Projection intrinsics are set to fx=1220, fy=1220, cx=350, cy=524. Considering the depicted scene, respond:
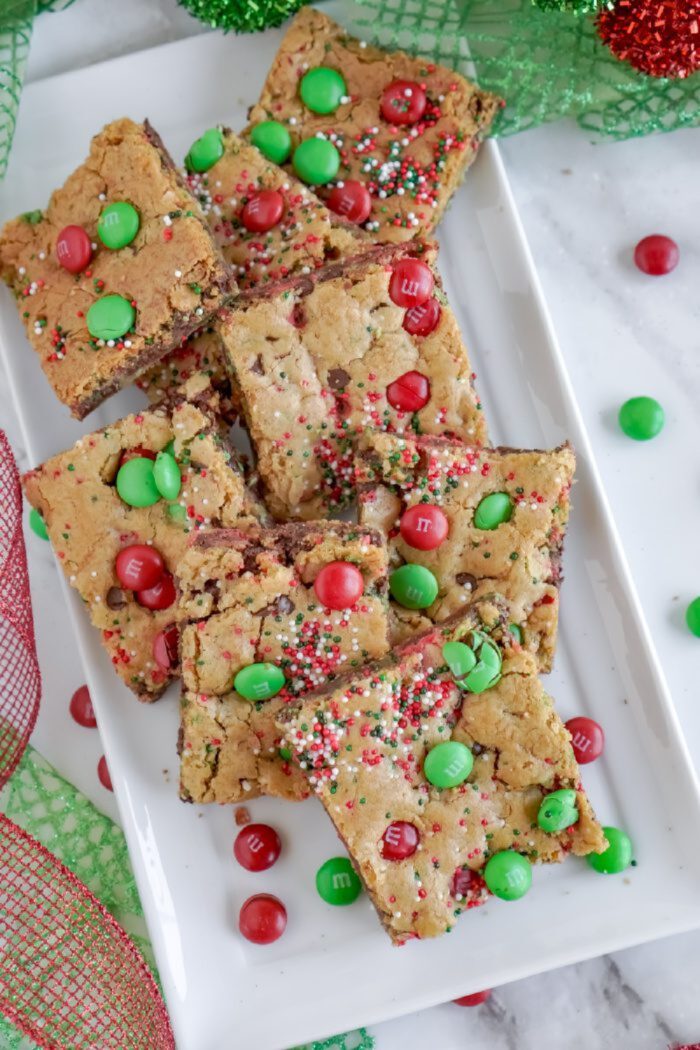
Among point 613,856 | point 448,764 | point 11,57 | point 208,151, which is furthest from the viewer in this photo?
point 11,57

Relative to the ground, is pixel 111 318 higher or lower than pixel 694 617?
higher

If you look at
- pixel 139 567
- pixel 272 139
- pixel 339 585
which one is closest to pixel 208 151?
pixel 272 139

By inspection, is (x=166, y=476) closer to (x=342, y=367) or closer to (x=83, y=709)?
(x=342, y=367)

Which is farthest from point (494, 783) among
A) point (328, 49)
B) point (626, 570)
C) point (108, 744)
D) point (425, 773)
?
point (328, 49)

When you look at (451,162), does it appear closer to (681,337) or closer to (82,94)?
(681,337)

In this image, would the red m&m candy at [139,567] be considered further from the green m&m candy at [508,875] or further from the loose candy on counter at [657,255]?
the loose candy on counter at [657,255]

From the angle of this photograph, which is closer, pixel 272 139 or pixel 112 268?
pixel 112 268

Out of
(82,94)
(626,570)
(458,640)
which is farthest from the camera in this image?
(82,94)
